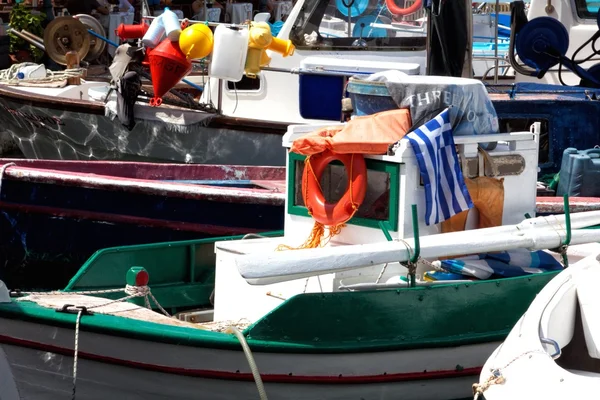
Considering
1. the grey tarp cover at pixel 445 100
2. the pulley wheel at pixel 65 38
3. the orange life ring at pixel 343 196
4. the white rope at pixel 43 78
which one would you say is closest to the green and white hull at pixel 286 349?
the orange life ring at pixel 343 196

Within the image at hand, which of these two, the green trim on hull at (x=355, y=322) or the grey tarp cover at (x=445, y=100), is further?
the grey tarp cover at (x=445, y=100)

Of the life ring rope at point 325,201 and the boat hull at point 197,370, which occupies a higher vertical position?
the life ring rope at point 325,201

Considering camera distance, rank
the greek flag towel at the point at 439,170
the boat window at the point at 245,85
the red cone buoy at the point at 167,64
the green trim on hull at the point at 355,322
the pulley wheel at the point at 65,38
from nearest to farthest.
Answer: the green trim on hull at the point at 355,322 < the greek flag towel at the point at 439,170 < the red cone buoy at the point at 167,64 < the boat window at the point at 245,85 < the pulley wheel at the point at 65,38

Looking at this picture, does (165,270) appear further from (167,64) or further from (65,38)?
(65,38)

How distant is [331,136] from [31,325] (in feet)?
6.75

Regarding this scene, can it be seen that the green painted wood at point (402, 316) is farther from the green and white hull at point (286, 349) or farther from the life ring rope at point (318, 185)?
the life ring rope at point (318, 185)

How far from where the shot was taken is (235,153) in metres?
11.8

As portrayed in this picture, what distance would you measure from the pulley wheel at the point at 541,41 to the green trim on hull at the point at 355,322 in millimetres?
5599

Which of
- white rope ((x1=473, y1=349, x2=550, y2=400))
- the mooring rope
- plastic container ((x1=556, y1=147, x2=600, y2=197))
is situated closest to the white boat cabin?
the mooring rope

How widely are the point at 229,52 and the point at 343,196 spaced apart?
4646 millimetres

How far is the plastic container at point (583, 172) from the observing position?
9258mm

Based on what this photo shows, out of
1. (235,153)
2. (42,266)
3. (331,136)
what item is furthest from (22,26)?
(331,136)

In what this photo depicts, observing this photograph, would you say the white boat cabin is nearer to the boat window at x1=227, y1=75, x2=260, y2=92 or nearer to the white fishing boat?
the white fishing boat

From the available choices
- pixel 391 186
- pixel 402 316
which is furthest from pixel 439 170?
pixel 402 316
